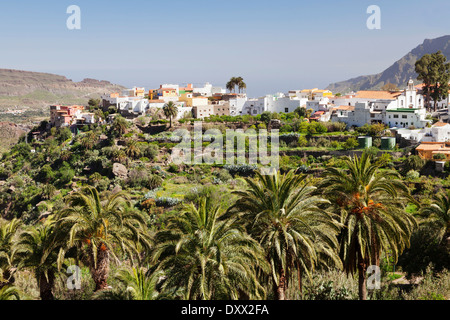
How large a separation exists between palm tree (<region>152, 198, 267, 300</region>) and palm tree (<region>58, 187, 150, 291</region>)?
86.1 inches

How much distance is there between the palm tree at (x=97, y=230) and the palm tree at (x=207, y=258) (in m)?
2.19

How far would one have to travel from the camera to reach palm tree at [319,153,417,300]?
12820 millimetres

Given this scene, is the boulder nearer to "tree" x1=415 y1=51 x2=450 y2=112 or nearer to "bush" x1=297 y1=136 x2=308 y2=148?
"bush" x1=297 y1=136 x2=308 y2=148

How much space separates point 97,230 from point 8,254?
3.88 m

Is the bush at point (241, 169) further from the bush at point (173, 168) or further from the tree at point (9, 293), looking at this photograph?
the tree at point (9, 293)

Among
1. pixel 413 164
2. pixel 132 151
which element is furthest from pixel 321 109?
pixel 132 151

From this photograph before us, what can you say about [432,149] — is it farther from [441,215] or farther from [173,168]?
[173,168]

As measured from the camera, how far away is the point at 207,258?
35.4 feet

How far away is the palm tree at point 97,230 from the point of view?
12.8m

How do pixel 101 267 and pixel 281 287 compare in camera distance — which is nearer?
pixel 281 287

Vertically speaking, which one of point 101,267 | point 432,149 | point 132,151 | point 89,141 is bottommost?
point 101,267
